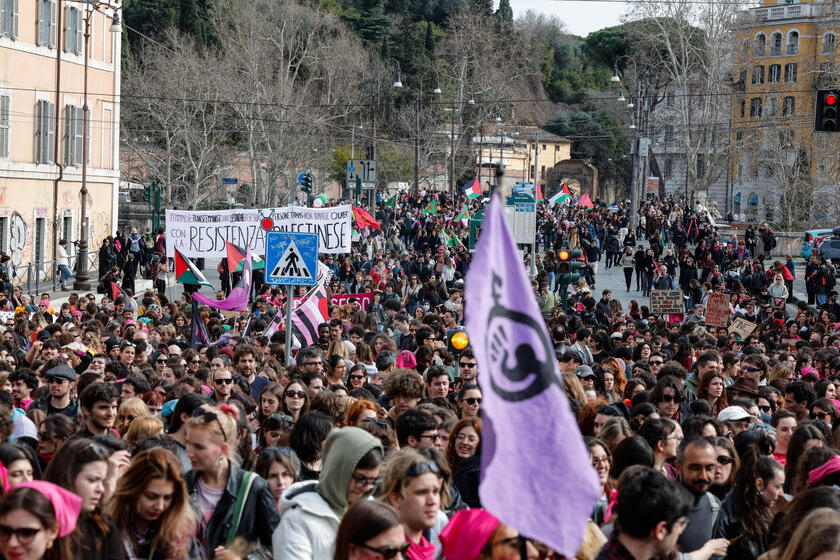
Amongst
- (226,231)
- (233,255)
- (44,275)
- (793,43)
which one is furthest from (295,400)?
(793,43)

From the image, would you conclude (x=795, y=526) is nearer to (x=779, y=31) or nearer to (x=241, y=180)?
(x=241, y=180)

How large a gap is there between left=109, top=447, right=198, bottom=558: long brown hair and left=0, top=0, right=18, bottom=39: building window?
1243 inches

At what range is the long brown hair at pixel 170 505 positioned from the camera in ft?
17.4

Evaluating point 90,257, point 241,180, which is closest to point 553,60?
point 241,180

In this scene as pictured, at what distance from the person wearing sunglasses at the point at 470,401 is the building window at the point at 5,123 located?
28616 mm

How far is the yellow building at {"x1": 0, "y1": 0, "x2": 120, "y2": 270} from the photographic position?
34969 mm

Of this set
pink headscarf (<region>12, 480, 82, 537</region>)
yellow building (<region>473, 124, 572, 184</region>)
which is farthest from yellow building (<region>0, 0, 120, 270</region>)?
yellow building (<region>473, 124, 572, 184</region>)

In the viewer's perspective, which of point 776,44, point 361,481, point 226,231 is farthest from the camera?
point 776,44

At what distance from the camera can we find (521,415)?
3.85 m

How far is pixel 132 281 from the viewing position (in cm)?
3203

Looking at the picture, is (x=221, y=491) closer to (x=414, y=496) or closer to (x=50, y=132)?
(x=414, y=496)

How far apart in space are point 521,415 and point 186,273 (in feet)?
52.2

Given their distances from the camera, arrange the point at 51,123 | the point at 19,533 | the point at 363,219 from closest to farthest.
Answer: the point at 19,533
the point at 363,219
the point at 51,123

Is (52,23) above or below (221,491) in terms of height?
above
